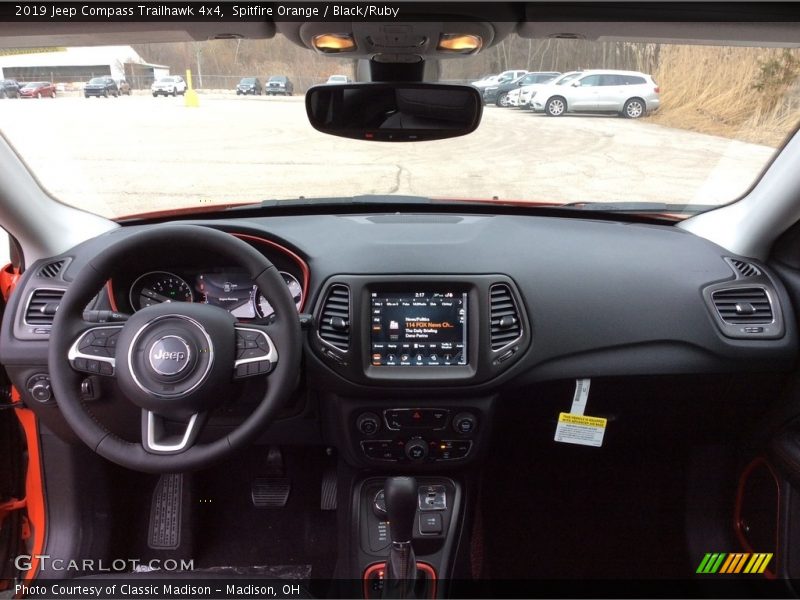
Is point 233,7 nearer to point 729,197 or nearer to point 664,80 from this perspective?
point 729,197

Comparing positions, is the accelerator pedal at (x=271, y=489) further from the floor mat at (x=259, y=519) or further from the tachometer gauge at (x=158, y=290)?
the tachometer gauge at (x=158, y=290)

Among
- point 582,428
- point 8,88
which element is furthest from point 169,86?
point 582,428

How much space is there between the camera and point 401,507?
225 centimetres

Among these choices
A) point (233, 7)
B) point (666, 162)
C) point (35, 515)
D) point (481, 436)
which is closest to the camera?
point (233, 7)

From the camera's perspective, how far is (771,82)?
2.95 m

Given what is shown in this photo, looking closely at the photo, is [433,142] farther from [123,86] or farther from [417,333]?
[123,86]

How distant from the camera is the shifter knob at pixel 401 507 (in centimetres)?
225

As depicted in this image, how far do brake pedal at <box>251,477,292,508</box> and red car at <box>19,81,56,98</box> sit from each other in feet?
8.09

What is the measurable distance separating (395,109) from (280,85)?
118 centimetres

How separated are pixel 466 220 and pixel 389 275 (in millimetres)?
534

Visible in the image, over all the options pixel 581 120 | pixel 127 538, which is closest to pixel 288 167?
pixel 581 120

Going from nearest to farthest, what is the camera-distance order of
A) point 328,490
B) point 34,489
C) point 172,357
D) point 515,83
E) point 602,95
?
point 172,357 < point 34,489 < point 328,490 < point 515,83 < point 602,95

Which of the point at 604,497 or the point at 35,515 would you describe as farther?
the point at 604,497

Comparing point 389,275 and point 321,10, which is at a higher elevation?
point 321,10
